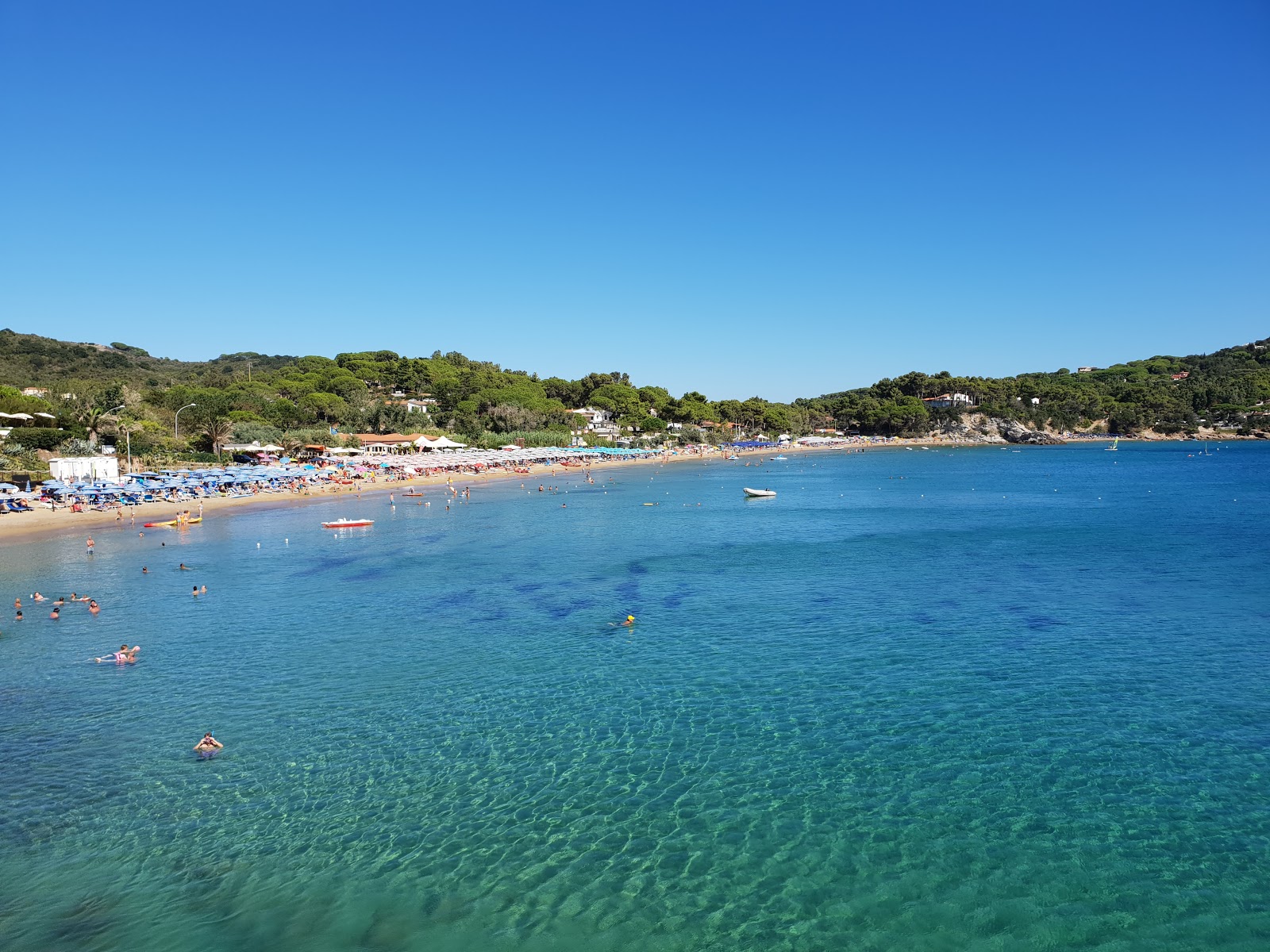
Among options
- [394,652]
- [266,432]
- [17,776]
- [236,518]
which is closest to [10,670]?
[17,776]

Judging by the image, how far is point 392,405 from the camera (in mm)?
109062

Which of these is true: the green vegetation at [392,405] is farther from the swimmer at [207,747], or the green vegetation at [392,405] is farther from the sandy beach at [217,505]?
the swimmer at [207,747]

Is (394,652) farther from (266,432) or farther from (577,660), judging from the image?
(266,432)

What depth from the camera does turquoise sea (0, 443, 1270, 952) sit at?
9648mm

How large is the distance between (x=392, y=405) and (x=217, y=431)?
36.6 metres

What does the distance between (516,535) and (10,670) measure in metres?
25.5

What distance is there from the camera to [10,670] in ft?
62.2

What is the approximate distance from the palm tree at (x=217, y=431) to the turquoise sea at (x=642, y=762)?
4506 cm

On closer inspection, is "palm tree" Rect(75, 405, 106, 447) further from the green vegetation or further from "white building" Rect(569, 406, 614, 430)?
"white building" Rect(569, 406, 614, 430)

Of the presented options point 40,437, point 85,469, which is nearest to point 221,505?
point 85,469

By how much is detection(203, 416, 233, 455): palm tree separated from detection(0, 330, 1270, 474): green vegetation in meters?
0.19

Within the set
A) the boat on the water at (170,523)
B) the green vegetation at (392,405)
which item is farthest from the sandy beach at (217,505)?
Result: the green vegetation at (392,405)

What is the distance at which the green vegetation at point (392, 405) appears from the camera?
241ft

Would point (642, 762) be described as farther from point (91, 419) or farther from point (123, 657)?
point (91, 419)
